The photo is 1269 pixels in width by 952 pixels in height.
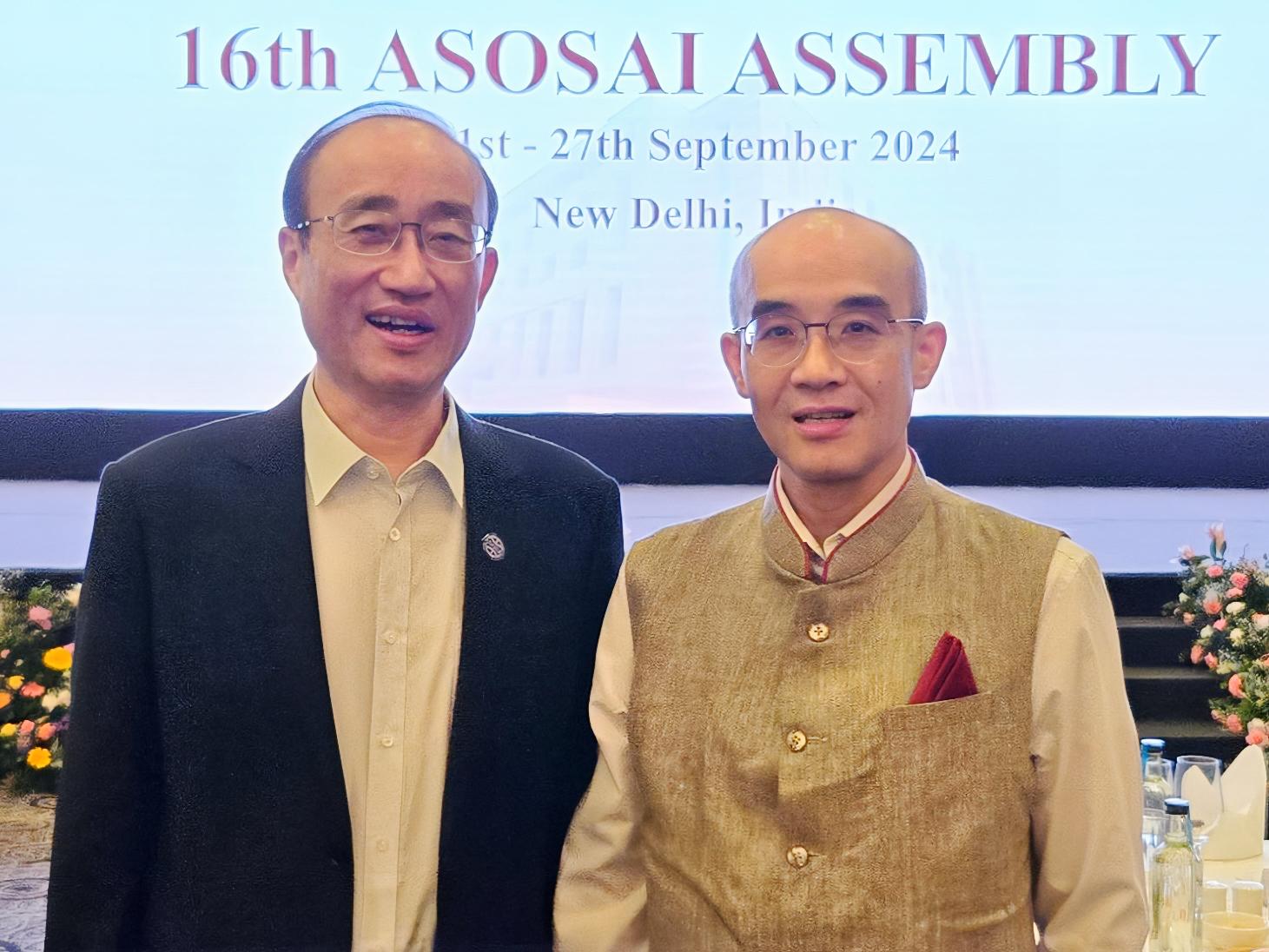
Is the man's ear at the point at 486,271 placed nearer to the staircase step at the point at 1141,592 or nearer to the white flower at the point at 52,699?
the white flower at the point at 52,699

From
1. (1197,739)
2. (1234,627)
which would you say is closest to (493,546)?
(1234,627)

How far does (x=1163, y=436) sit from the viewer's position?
4.72 m

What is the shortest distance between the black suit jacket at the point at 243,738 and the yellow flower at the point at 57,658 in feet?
6.94

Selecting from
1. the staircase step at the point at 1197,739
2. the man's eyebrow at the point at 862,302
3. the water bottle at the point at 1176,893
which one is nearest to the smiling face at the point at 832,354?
the man's eyebrow at the point at 862,302

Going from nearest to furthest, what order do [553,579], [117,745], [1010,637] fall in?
[1010,637] → [117,745] → [553,579]

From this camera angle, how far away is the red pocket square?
1.35 meters

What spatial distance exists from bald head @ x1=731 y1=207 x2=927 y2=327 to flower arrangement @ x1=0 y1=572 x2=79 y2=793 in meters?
2.54

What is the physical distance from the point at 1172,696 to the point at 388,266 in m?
3.76

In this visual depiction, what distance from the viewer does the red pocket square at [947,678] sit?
1354 mm

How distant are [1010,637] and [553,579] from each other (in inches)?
21.2

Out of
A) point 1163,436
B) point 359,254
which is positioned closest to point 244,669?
point 359,254

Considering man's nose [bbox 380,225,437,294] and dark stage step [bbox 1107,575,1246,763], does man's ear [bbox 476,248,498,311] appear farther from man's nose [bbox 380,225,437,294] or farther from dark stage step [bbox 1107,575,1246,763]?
dark stage step [bbox 1107,575,1246,763]

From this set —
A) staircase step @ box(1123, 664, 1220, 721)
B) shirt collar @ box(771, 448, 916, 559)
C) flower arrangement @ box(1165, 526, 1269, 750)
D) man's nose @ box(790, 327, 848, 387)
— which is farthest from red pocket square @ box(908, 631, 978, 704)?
staircase step @ box(1123, 664, 1220, 721)

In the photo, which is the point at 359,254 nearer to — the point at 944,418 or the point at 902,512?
the point at 902,512
